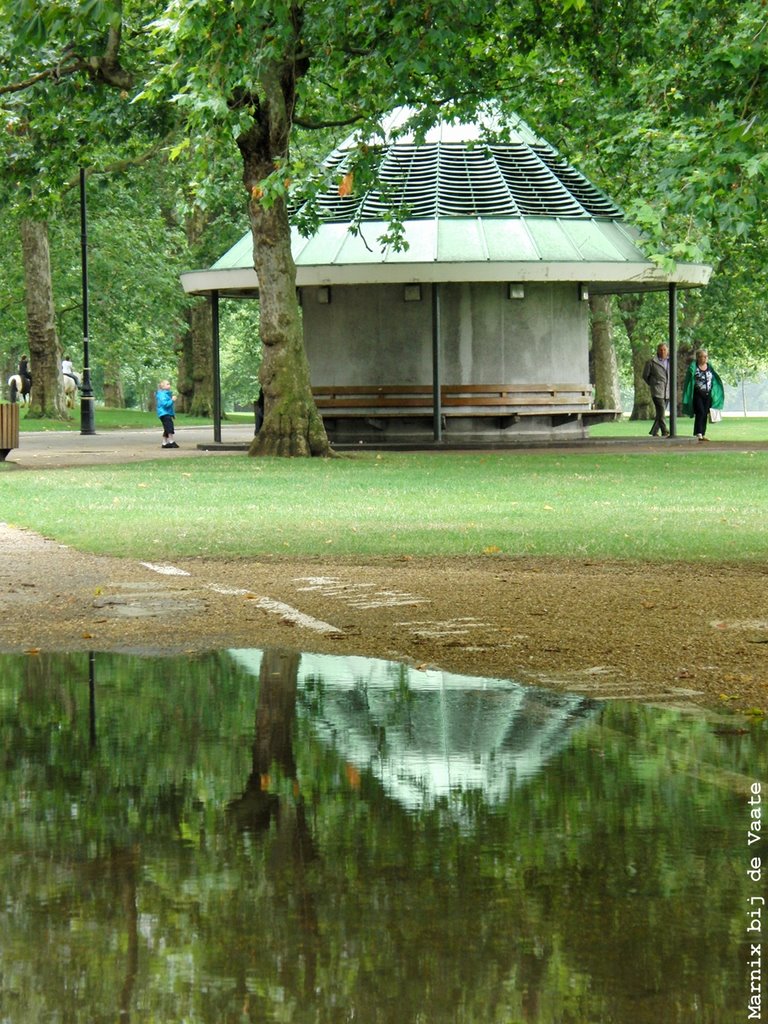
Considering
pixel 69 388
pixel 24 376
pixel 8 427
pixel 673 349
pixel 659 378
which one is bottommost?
pixel 8 427

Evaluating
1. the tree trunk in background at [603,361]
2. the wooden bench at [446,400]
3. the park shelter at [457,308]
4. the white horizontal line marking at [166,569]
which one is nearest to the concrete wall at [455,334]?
the park shelter at [457,308]

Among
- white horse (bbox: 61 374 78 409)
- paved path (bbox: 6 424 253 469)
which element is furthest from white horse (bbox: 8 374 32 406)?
paved path (bbox: 6 424 253 469)

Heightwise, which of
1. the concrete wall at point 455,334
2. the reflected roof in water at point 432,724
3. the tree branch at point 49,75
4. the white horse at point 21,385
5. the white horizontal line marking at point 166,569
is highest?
the tree branch at point 49,75

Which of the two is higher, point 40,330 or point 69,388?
point 40,330

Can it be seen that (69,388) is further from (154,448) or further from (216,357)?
(216,357)

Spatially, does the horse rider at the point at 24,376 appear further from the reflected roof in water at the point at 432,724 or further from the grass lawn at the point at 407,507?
the reflected roof in water at the point at 432,724

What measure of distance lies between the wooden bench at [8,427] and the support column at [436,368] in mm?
8274

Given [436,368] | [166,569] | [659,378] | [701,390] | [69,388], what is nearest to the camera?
[166,569]

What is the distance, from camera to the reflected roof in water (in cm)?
555

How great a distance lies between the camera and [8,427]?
2748 cm

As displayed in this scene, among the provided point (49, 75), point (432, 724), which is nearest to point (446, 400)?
point (49, 75)

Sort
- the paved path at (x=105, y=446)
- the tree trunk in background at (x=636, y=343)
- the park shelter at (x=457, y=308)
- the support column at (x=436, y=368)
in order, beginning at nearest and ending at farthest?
the paved path at (x=105, y=446) < the support column at (x=436, y=368) < the park shelter at (x=457, y=308) < the tree trunk in background at (x=636, y=343)

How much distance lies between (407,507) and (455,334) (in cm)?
1626

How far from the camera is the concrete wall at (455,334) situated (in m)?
33.7
